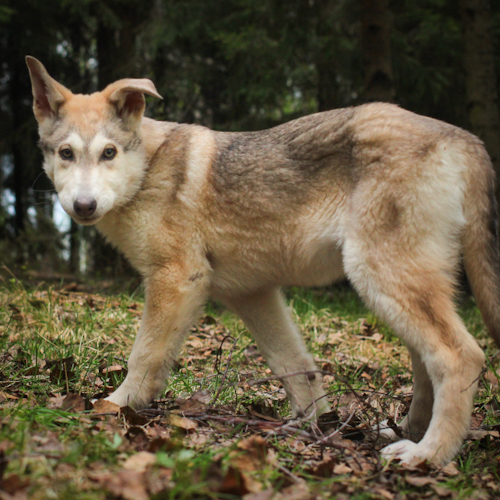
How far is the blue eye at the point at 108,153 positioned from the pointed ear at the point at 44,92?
56cm

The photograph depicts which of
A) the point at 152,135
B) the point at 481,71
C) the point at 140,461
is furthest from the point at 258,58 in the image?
the point at 140,461

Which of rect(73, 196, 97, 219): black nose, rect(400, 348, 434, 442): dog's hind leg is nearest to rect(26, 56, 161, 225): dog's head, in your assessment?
rect(73, 196, 97, 219): black nose

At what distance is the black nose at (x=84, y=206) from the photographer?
3.52 metres

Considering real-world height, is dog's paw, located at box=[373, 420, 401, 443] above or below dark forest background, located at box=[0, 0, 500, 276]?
below

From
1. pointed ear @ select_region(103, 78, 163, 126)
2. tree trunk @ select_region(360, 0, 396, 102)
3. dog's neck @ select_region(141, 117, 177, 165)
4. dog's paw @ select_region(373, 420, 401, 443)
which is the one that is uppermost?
tree trunk @ select_region(360, 0, 396, 102)

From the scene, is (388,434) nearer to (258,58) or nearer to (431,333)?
(431,333)

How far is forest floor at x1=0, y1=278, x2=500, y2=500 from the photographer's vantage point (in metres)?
2.26

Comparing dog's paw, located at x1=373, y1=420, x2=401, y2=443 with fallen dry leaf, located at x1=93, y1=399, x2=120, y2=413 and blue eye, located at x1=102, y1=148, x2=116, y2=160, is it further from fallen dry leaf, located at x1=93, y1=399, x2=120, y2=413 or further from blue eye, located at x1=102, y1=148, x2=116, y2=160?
blue eye, located at x1=102, y1=148, x2=116, y2=160

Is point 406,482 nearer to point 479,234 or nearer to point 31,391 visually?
point 479,234

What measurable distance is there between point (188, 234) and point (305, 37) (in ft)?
21.0

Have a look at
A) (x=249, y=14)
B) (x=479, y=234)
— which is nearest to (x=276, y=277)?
(x=479, y=234)

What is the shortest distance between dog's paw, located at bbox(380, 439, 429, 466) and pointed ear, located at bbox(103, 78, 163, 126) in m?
2.91

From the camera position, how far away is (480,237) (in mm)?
3387

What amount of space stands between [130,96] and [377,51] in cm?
490
